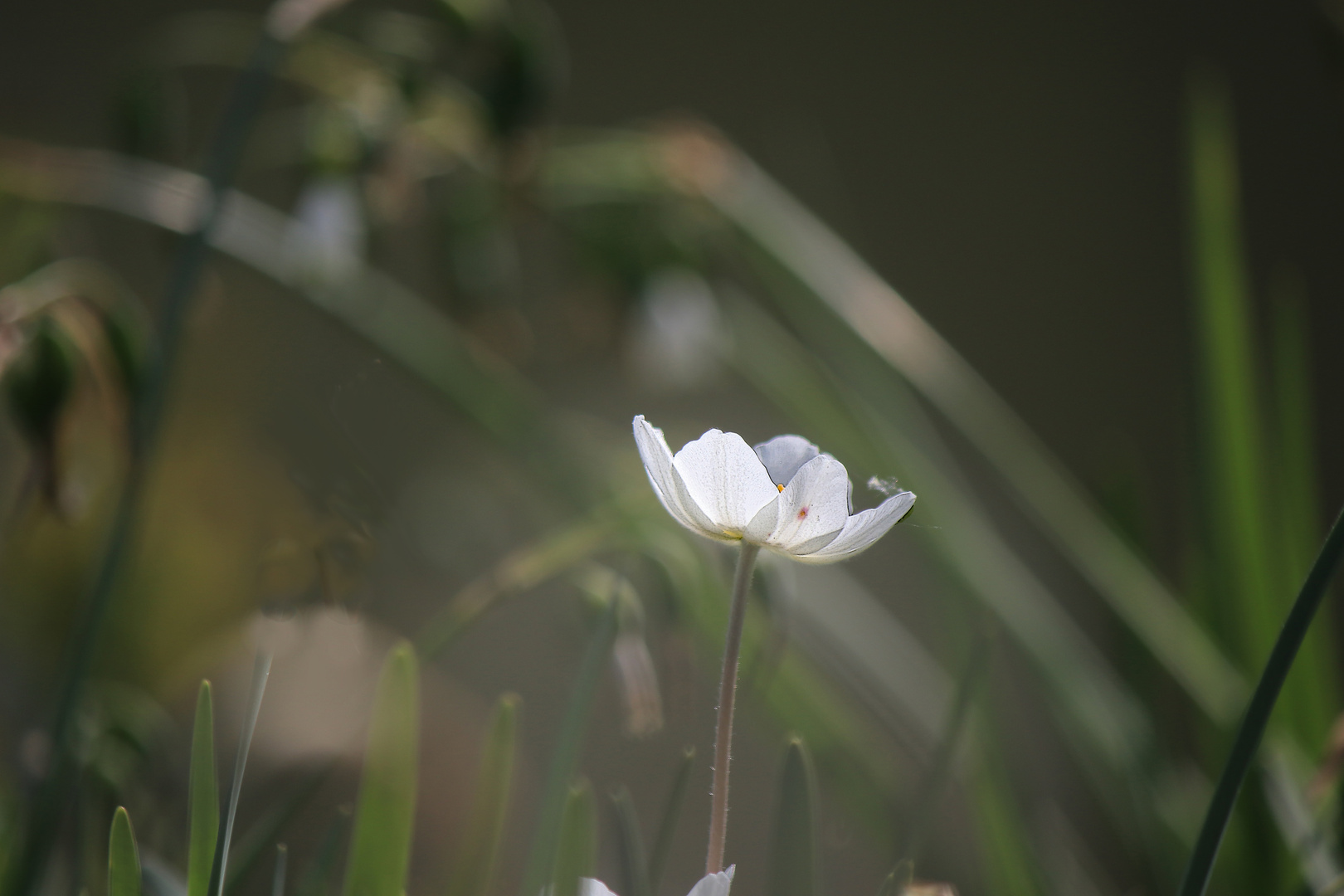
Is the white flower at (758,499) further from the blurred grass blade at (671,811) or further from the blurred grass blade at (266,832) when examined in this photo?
the blurred grass blade at (266,832)

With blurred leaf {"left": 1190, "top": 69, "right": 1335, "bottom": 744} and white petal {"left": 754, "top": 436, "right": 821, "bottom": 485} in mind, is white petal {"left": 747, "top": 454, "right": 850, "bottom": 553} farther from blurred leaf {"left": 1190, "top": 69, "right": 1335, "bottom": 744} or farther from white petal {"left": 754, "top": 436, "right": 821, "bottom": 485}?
blurred leaf {"left": 1190, "top": 69, "right": 1335, "bottom": 744}

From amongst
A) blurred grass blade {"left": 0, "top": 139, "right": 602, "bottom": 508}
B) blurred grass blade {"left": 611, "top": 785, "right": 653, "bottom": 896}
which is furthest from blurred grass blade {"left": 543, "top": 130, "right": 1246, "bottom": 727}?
blurred grass blade {"left": 611, "top": 785, "right": 653, "bottom": 896}

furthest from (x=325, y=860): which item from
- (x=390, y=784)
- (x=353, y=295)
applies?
(x=353, y=295)

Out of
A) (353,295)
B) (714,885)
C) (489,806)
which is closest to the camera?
(714,885)

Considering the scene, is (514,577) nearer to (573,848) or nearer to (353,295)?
(573,848)

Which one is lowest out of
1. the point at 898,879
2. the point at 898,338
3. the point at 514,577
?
the point at 898,879

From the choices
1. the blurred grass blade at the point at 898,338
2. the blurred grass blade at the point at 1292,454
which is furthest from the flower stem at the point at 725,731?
the blurred grass blade at the point at 1292,454
